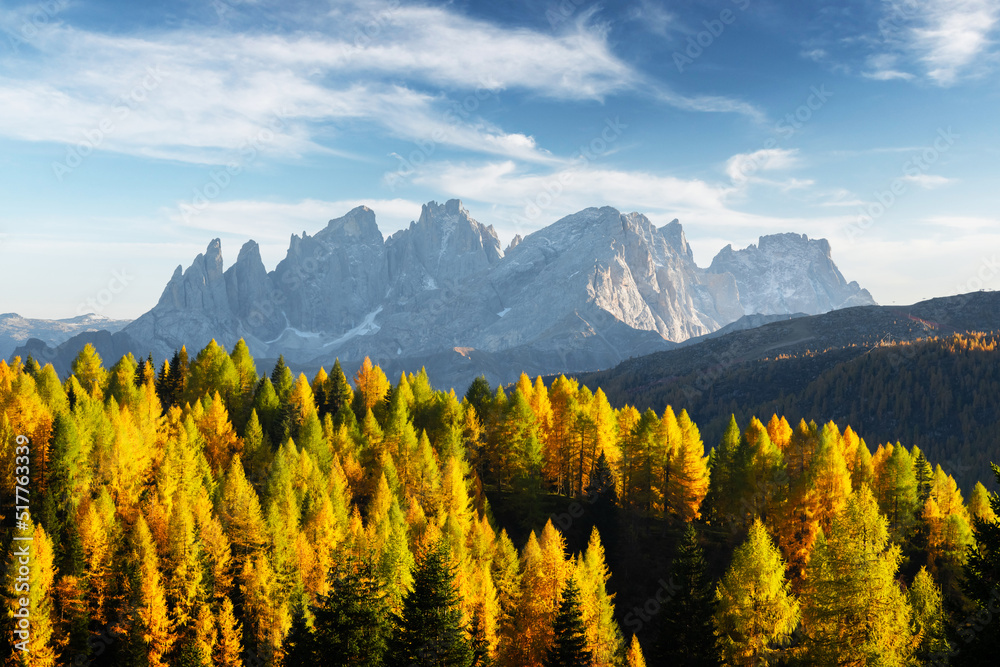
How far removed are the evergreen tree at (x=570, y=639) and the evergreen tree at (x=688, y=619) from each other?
6.67m

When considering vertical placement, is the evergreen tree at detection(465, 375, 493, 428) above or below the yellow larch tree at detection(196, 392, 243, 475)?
above

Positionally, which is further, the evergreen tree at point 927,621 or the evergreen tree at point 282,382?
the evergreen tree at point 282,382

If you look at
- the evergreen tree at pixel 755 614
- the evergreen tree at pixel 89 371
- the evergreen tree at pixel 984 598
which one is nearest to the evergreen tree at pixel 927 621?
the evergreen tree at pixel 984 598

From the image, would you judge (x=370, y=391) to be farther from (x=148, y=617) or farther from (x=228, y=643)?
(x=148, y=617)

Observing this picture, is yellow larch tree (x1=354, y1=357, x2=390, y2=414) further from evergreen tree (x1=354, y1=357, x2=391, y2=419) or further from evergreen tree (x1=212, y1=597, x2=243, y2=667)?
evergreen tree (x1=212, y1=597, x2=243, y2=667)

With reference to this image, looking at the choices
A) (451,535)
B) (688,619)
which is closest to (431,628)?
(451,535)

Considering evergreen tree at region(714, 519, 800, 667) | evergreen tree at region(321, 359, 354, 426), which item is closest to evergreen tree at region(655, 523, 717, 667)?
evergreen tree at region(714, 519, 800, 667)

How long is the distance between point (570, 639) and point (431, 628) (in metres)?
8.34

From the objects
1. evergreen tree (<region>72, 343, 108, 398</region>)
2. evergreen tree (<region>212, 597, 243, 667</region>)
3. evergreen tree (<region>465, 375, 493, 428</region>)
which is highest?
evergreen tree (<region>72, 343, 108, 398</region>)

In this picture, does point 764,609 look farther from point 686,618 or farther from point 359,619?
point 359,619

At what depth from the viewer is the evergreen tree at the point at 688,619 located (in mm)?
40438

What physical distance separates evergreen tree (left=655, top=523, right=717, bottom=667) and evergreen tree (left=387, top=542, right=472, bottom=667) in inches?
577

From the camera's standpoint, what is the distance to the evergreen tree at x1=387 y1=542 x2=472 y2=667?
107 feet

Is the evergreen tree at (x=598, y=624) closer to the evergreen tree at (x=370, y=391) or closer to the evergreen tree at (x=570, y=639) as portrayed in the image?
the evergreen tree at (x=570, y=639)
